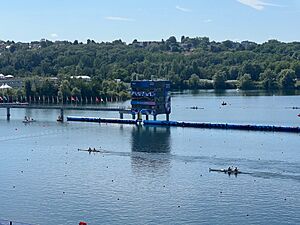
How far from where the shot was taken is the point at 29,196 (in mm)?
39812

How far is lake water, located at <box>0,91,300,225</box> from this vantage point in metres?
35.5

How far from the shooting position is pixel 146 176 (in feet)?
147

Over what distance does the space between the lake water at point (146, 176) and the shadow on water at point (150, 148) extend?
8 cm

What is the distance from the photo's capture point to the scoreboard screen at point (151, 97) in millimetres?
74688

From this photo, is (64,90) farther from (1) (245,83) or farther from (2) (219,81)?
(2) (219,81)

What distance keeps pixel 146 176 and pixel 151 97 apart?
30.5m

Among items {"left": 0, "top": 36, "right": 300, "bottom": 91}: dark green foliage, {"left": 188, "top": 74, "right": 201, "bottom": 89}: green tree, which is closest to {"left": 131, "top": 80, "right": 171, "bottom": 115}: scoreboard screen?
{"left": 0, "top": 36, "right": 300, "bottom": 91}: dark green foliage

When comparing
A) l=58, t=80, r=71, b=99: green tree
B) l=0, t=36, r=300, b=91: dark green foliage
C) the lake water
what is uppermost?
l=0, t=36, r=300, b=91: dark green foliage

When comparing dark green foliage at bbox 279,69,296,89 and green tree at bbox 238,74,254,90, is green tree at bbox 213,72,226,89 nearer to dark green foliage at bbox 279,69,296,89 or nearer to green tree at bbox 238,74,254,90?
green tree at bbox 238,74,254,90

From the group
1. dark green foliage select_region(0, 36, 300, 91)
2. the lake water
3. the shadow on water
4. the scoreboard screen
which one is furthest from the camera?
dark green foliage select_region(0, 36, 300, 91)

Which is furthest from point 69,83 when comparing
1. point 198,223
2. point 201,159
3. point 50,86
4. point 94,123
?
point 198,223

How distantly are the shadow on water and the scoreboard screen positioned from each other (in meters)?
2.63

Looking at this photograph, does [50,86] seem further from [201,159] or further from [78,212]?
[78,212]

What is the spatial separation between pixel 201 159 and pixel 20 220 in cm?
1980
